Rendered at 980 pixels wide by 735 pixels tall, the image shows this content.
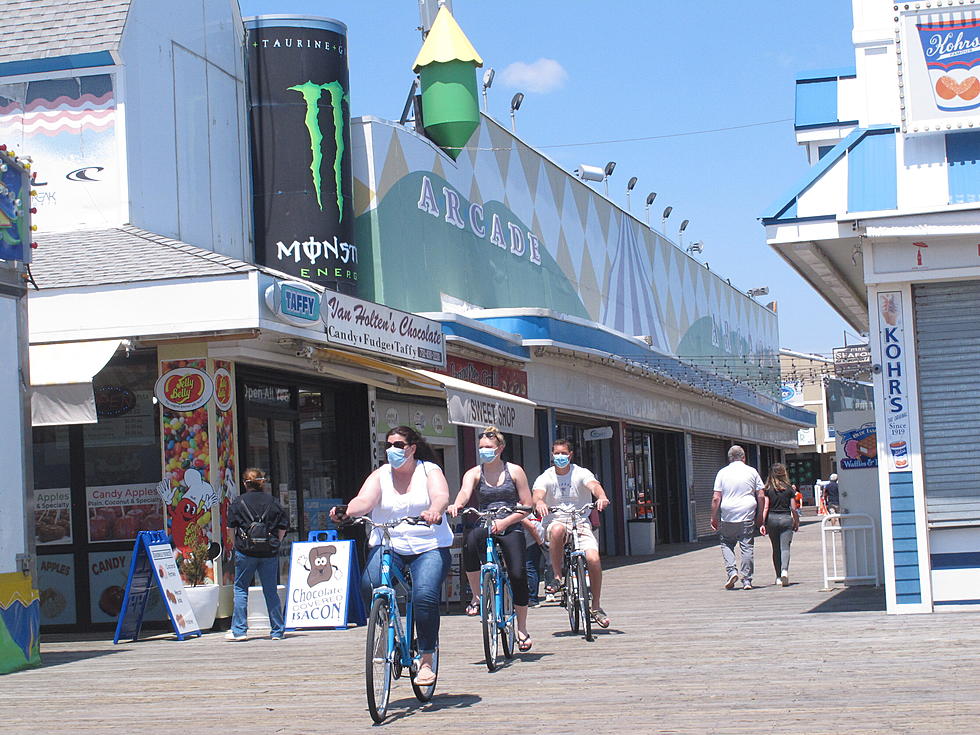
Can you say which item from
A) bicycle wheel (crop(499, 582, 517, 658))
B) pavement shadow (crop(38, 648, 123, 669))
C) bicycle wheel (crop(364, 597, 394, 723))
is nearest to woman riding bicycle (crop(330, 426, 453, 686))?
bicycle wheel (crop(364, 597, 394, 723))

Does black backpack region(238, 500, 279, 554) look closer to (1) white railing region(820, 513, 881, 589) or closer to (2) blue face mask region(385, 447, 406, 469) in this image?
(2) blue face mask region(385, 447, 406, 469)

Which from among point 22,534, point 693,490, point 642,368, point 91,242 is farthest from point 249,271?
point 693,490

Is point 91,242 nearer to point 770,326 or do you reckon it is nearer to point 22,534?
point 22,534

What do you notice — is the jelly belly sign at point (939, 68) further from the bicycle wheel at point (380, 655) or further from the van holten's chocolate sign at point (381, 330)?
the bicycle wheel at point (380, 655)

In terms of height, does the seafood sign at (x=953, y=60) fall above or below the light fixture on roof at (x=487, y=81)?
below

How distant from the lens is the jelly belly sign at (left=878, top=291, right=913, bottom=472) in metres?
11.8

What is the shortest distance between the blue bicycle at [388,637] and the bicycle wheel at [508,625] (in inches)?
67.0

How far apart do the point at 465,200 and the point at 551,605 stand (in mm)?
9255

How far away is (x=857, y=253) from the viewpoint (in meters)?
12.7

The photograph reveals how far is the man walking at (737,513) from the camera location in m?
17.3

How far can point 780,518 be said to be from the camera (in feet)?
58.5

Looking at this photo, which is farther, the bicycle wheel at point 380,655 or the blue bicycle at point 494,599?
the blue bicycle at point 494,599

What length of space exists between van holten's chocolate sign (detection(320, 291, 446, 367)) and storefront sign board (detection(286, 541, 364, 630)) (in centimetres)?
239

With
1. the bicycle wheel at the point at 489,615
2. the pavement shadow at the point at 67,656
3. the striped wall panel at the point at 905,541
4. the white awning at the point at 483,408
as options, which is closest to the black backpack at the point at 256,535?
the pavement shadow at the point at 67,656
